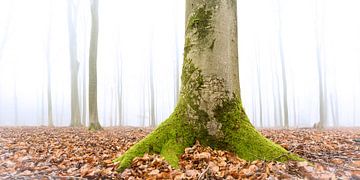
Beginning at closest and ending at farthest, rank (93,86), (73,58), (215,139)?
1. (215,139)
2. (93,86)
3. (73,58)

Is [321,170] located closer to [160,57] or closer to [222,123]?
[222,123]

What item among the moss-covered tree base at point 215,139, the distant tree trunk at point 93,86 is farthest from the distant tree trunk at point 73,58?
the moss-covered tree base at point 215,139

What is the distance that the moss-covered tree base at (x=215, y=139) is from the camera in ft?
14.1

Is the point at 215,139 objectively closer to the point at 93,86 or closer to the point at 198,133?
the point at 198,133

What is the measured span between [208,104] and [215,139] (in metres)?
0.54

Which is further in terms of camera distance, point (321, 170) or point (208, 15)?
point (208, 15)

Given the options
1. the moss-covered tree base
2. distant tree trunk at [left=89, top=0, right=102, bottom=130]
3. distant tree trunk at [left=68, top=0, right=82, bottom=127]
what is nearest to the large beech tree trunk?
the moss-covered tree base

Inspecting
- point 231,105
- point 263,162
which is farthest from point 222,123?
point 263,162

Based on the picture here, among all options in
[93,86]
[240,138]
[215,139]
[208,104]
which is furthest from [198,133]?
[93,86]

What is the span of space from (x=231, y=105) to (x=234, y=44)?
1138 millimetres

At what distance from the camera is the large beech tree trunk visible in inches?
174

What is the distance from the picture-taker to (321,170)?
11.9 ft

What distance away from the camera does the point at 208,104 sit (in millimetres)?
4496

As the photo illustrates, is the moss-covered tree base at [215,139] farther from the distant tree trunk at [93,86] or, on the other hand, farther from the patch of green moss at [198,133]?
the distant tree trunk at [93,86]
